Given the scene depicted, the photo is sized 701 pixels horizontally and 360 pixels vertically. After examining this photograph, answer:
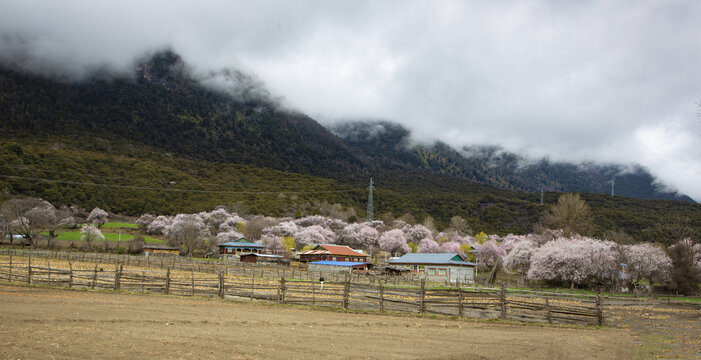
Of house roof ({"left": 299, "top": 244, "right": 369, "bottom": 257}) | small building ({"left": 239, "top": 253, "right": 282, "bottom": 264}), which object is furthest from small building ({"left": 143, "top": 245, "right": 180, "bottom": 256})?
house roof ({"left": 299, "top": 244, "right": 369, "bottom": 257})

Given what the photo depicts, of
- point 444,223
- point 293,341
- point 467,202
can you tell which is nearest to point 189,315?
point 293,341

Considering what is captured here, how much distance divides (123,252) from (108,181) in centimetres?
4755

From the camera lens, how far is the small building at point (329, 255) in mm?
76312

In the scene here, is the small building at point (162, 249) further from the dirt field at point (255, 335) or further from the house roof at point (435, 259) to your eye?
the dirt field at point (255, 335)

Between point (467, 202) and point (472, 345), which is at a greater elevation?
point (467, 202)

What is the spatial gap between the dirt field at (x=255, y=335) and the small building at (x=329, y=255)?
53.8m

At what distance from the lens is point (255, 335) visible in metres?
14.9

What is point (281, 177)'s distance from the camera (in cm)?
18000

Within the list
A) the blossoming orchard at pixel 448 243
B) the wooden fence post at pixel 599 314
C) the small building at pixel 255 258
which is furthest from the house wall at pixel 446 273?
the wooden fence post at pixel 599 314

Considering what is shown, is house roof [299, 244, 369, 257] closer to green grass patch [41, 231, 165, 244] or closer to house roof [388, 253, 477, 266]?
house roof [388, 253, 477, 266]

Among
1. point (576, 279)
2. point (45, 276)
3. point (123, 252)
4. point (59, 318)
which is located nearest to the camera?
point (59, 318)

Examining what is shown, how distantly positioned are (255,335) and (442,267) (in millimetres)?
50609

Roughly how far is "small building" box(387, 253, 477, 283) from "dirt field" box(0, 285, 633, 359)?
39644 millimetres

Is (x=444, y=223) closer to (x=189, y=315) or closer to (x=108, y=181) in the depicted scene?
(x=108, y=181)
